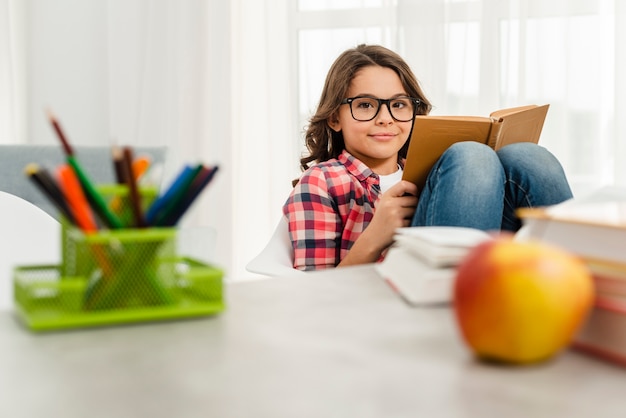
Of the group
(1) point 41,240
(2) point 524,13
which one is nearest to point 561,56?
(2) point 524,13

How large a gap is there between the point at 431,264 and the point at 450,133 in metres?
0.80

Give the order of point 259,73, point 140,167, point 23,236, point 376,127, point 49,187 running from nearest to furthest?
point 49,187 → point 140,167 → point 23,236 → point 376,127 → point 259,73

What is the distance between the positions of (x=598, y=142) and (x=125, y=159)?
2200mm

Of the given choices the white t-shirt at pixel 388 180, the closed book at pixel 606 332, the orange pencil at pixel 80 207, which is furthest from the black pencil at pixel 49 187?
the white t-shirt at pixel 388 180

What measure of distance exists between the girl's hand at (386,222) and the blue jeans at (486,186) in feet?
0.20

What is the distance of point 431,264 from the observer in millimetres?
631

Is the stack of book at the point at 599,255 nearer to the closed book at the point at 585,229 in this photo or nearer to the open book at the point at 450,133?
the closed book at the point at 585,229

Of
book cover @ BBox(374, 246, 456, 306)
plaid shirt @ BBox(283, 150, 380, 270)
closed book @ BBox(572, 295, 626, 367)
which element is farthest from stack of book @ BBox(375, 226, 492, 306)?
plaid shirt @ BBox(283, 150, 380, 270)

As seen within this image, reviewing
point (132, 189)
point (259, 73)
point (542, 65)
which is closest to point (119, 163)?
point (132, 189)

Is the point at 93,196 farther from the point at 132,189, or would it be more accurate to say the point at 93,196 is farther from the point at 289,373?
the point at 289,373

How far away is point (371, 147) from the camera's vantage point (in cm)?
176

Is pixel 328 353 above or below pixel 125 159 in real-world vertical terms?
below

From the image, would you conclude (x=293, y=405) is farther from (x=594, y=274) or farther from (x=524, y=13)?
(x=524, y=13)

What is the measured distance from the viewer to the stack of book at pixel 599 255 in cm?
50
